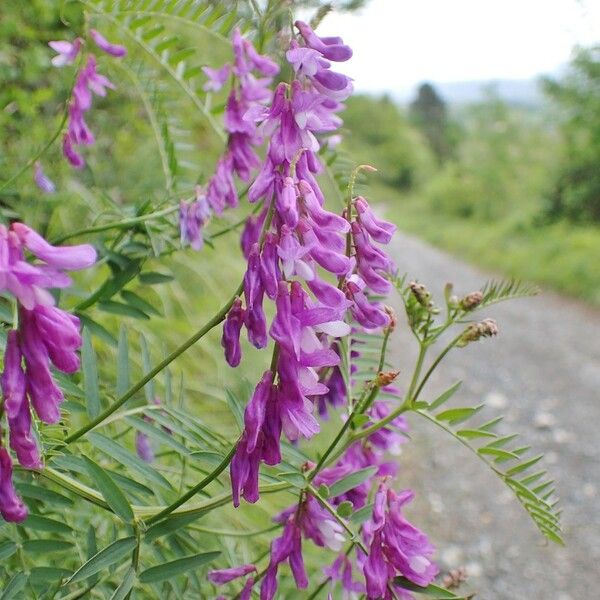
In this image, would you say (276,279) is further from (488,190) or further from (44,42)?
(488,190)

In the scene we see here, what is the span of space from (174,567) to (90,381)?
216 millimetres

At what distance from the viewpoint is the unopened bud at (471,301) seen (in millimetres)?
639

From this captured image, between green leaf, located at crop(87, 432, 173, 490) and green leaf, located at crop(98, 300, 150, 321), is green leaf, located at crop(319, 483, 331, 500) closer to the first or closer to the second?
green leaf, located at crop(87, 432, 173, 490)

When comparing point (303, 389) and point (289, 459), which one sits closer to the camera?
point (303, 389)

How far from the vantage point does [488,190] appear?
13555 mm

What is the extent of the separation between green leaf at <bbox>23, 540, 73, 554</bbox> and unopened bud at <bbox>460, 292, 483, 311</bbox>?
464 mm

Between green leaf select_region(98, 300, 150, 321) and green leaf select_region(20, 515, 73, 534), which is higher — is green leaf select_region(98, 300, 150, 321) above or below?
above

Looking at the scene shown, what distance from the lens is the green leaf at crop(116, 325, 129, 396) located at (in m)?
0.77

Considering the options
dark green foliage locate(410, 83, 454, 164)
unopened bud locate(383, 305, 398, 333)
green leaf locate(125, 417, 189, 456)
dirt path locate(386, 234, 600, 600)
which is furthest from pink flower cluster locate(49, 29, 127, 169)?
dark green foliage locate(410, 83, 454, 164)

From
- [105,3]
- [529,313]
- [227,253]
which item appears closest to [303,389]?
[105,3]

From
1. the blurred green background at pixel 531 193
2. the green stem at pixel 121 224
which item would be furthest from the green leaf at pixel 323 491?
the blurred green background at pixel 531 193

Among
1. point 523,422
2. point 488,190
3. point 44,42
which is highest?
point 44,42

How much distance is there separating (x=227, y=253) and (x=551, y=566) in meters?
2.40

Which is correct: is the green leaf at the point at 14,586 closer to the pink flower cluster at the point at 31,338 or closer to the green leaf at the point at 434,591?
the pink flower cluster at the point at 31,338
